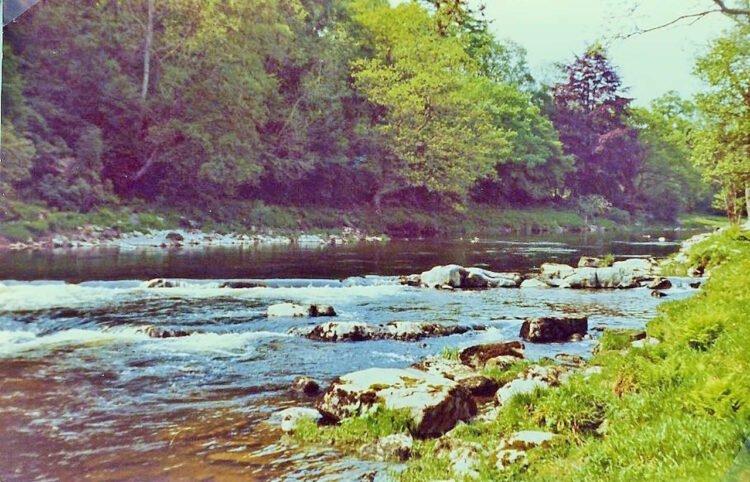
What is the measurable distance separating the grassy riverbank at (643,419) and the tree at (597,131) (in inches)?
1087

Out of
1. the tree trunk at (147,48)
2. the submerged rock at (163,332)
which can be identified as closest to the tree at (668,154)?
the tree trunk at (147,48)

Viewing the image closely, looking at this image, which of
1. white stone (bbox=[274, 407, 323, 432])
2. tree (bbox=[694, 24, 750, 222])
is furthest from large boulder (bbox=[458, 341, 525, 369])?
tree (bbox=[694, 24, 750, 222])

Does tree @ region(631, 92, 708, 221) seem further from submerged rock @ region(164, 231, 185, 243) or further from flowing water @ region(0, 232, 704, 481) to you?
submerged rock @ region(164, 231, 185, 243)

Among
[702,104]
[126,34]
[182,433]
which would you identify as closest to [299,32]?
[126,34]

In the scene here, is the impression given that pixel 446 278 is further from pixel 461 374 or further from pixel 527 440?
pixel 527 440

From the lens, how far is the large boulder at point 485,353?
8031 mm

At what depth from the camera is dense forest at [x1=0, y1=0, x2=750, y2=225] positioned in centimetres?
2680

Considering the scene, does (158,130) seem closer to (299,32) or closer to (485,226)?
(299,32)

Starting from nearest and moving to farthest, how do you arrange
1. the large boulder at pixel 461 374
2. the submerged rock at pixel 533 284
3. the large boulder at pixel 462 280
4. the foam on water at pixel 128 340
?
the large boulder at pixel 461 374, the foam on water at pixel 128 340, the submerged rock at pixel 533 284, the large boulder at pixel 462 280

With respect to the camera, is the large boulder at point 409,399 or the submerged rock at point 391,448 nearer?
the submerged rock at point 391,448

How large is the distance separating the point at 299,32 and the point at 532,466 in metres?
35.9

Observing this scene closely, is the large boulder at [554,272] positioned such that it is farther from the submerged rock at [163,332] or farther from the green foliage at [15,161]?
the green foliage at [15,161]

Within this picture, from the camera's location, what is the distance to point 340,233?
3491 centimetres

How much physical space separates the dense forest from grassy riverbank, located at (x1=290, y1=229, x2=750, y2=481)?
61.1 feet
